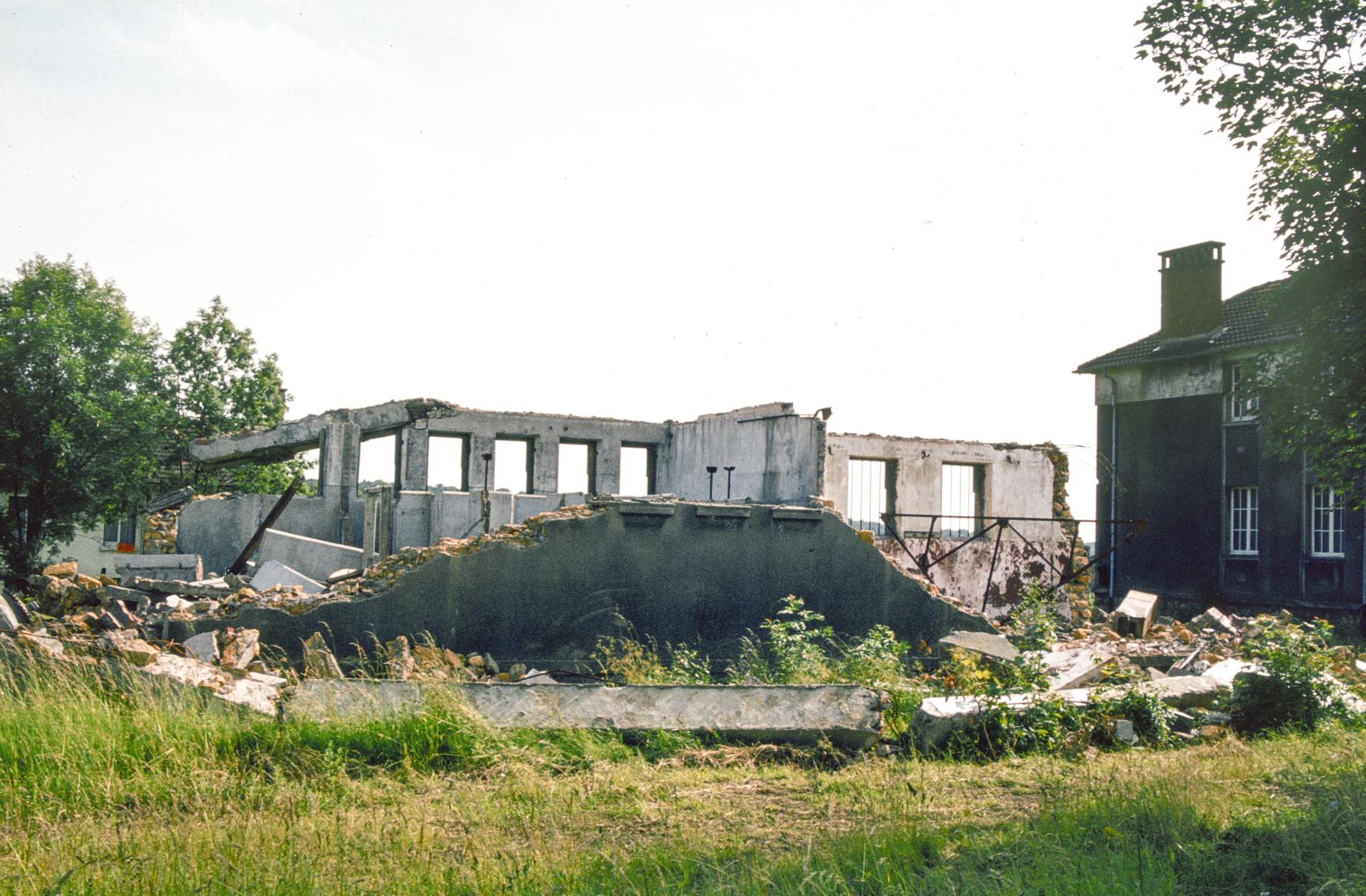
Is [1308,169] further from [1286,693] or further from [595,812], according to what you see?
[595,812]

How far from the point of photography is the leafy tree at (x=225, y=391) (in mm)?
32312

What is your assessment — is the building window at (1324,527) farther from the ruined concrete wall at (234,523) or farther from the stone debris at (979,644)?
the ruined concrete wall at (234,523)

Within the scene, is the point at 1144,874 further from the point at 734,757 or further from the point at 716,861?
the point at 734,757

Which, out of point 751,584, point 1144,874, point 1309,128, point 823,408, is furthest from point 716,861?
point 823,408

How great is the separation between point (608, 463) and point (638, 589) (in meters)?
12.1

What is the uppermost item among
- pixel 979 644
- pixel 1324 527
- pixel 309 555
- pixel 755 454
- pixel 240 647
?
pixel 755 454

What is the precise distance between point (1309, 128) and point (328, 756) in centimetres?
1120

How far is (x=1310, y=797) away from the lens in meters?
6.49

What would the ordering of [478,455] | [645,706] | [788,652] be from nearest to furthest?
[645,706] → [788,652] → [478,455]

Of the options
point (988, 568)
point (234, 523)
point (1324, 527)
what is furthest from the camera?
point (988, 568)

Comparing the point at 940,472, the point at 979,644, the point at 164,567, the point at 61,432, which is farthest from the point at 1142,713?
the point at 61,432

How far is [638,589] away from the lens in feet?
40.1

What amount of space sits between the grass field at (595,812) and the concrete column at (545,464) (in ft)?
49.6

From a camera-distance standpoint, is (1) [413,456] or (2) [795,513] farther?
(1) [413,456]
